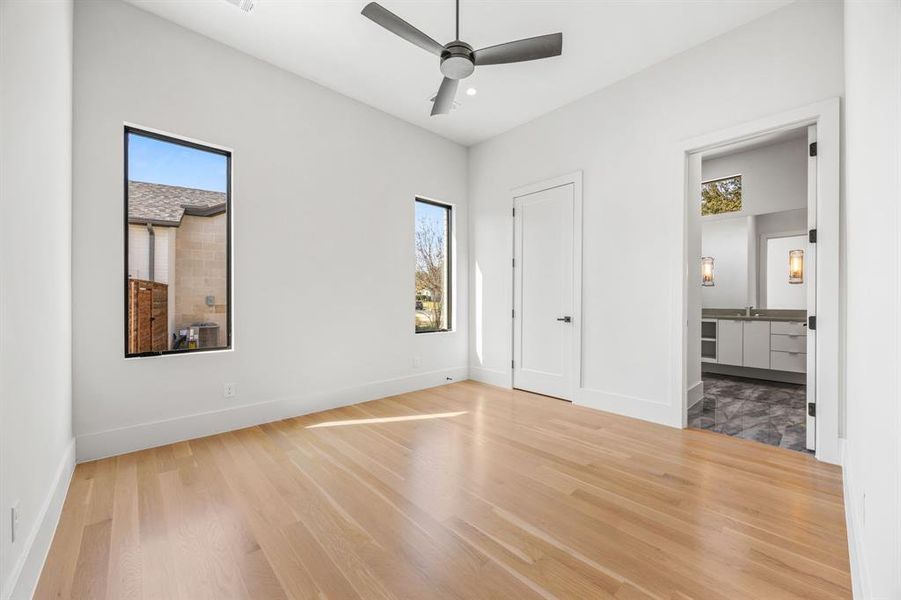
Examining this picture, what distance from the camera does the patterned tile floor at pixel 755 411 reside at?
3.36 m

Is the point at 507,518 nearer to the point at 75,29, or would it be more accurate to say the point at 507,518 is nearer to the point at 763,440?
the point at 763,440

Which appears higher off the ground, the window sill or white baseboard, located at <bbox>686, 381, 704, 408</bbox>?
the window sill

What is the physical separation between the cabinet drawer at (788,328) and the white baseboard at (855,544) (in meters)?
3.54

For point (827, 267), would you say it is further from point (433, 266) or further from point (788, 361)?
point (433, 266)

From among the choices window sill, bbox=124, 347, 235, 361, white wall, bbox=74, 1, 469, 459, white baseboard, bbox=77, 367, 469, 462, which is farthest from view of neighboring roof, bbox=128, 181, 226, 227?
white baseboard, bbox=77, 367, 469, 462

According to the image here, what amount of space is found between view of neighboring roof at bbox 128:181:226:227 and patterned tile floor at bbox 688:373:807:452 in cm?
475

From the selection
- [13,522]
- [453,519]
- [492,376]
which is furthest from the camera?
[492,376]

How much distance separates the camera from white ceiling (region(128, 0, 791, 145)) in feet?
9.62

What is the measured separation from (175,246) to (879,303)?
416 cm

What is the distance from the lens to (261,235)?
3596 millimetres

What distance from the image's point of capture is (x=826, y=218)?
2758 mm

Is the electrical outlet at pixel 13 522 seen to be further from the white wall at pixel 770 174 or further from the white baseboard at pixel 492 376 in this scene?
the white wall at pixel 770 174

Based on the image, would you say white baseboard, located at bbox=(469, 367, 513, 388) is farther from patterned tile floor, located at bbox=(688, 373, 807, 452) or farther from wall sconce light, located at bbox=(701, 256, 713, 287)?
wall sconce light, located at bbox=(701, 256, 713, 287)

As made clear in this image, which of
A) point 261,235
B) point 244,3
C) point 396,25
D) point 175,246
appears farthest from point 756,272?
point 175,246
